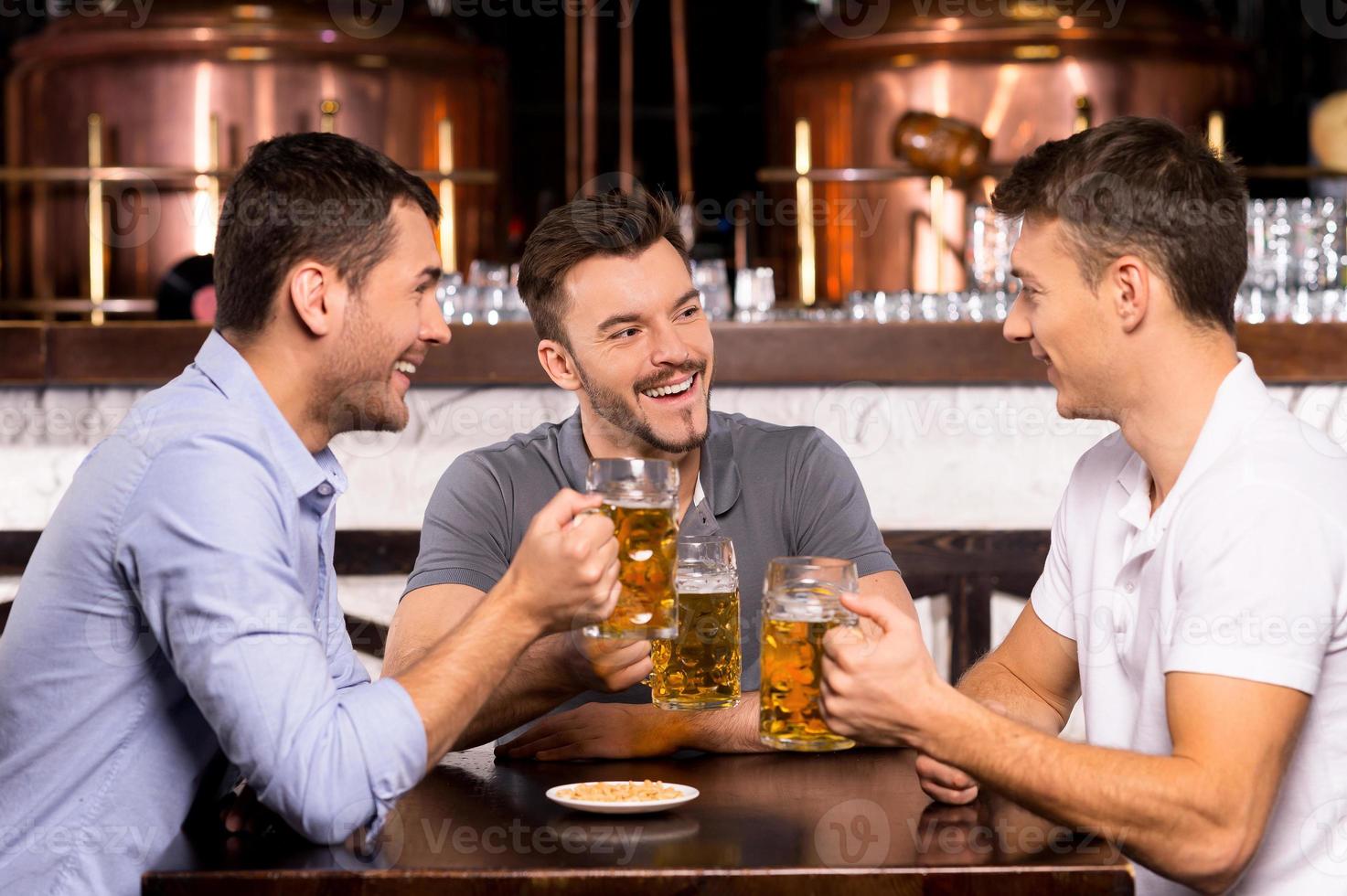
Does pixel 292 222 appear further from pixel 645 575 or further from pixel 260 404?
pixel 645 575

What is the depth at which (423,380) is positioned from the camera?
2.88 meters

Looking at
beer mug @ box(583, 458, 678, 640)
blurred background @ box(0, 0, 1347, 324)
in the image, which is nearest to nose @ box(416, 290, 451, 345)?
beer mug @ box(583, 458, 678, 640)

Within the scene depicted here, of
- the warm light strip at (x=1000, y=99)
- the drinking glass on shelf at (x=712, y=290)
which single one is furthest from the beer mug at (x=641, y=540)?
the warm light strip at (x=1000, y=99)

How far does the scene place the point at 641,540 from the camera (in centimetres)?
146

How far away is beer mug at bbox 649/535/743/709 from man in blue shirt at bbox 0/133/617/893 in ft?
0.70

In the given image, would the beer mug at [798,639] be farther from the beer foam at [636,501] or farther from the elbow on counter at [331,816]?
the elbow on counter at [331,816]

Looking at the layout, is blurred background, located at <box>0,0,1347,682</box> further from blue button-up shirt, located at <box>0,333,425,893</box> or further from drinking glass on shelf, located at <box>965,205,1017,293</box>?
blue button-up shirt, located at <box>0,333,425,893</box>

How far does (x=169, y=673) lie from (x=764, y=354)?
63.8 inches

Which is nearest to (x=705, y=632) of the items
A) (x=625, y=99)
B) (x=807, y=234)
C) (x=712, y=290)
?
(x=712, y=290)

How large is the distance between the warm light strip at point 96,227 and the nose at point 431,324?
2.30m

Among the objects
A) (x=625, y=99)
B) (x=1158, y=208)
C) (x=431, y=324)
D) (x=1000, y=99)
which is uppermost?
(x=625, y=99)

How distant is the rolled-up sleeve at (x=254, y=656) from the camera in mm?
1294

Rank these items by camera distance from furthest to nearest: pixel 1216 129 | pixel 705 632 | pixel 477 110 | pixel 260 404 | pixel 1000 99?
pixel 477 110, pixel 1000 99, pixel 1216 129, pixel 705 632, pixel 260 404

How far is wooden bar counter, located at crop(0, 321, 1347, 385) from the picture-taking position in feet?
9.37
